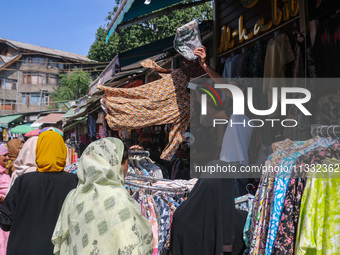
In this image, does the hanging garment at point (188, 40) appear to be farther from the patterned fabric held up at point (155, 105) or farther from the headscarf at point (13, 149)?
the headscarf at point (13, 149)

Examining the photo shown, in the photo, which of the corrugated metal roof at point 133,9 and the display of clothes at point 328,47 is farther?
the corrugated metal roof at point 133,9

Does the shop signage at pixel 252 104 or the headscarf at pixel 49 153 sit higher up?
the shop signage at pixel 252 104

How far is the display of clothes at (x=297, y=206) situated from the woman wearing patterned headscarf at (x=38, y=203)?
1624 mm

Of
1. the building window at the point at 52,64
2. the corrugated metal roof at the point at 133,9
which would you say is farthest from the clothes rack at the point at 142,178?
the building window at the point at 52,64

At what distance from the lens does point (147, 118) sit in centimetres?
399

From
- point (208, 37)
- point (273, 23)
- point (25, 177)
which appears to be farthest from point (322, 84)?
point (25, 177)

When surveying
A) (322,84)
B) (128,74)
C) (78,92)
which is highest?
(78,92)

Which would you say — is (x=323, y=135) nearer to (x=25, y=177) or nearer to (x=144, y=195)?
(x=144, y=195)

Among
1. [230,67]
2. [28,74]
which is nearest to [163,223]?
[230,67]

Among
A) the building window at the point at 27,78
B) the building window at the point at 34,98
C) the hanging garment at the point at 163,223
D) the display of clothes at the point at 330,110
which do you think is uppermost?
the building window at the point at 27,78

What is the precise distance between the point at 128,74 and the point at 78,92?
22581 mm

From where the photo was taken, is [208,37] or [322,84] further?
[208,37]

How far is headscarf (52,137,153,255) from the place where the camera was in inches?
74.6

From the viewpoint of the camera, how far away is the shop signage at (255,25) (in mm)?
3309
